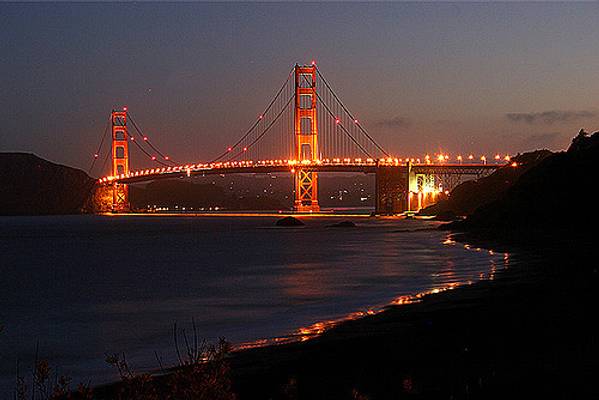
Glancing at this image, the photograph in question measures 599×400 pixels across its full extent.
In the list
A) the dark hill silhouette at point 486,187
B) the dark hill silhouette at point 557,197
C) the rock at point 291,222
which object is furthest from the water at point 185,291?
the rock at point 291,222

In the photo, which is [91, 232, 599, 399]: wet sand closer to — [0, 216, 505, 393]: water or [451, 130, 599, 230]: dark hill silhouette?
[0, 216, 505, 393]: water

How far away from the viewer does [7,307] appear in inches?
800

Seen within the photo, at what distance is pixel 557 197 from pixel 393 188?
50.3 m

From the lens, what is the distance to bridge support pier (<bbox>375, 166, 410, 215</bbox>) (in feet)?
291

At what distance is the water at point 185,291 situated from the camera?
521 inches

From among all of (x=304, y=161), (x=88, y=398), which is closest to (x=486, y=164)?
(x=304, y=161)

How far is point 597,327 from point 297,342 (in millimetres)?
→ 4416

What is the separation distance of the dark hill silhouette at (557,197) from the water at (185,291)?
4947mm

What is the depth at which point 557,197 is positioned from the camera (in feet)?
136

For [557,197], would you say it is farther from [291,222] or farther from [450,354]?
[291,222]

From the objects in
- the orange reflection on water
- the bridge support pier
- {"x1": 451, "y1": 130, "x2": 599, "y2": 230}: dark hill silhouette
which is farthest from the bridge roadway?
the orange reflection on water

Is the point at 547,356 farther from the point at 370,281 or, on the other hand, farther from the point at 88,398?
the point at 370,281

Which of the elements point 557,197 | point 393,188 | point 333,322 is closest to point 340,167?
point 393,188

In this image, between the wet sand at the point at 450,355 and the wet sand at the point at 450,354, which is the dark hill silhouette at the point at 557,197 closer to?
the wet sand at the point at 450,354
